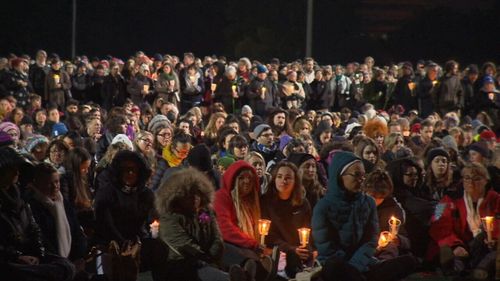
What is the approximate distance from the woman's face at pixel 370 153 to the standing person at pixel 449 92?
10320mm

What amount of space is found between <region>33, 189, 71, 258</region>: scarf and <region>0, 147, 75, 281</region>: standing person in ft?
0.98

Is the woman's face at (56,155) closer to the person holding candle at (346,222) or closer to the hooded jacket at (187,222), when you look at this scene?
the hooded jacket at (187,222)

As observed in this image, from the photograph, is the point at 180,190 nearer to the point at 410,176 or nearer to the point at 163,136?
the point at 410,176

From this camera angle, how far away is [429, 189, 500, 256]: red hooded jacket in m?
11.4

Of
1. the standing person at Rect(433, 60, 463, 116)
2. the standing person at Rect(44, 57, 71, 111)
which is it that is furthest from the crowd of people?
the standing person at Rect(433, 60, 463, 116)

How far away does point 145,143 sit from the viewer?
44.1 feet

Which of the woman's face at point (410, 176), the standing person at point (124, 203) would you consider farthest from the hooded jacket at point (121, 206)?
the woman's face at point (410, 176)

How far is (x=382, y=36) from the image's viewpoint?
3731cm

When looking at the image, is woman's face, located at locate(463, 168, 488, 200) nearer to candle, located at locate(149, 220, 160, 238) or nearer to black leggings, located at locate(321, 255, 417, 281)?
black leggings, located at locate(321, 255, 417, 281)

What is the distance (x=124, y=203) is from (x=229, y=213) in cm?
101

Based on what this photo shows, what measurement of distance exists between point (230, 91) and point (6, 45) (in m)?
15.4

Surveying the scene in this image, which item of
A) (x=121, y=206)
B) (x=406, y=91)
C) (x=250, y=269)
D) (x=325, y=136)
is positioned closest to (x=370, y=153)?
(x=325, y=136)

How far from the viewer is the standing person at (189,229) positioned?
934 cm

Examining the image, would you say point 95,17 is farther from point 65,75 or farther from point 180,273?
point 180,273
